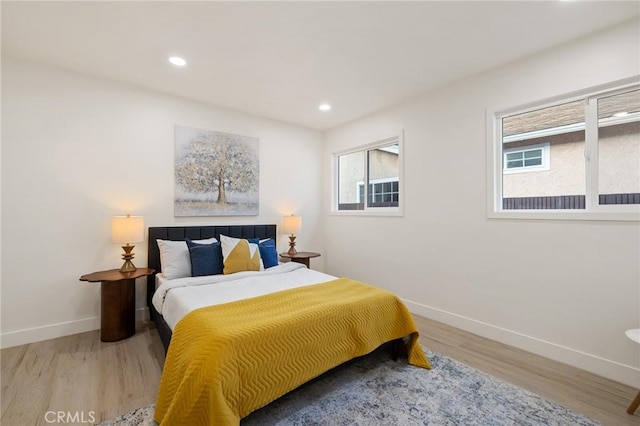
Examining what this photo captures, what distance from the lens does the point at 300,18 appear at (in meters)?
2.05

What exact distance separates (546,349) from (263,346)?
2.45 metres

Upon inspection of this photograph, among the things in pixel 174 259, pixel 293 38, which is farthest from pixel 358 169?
pixel 174 259

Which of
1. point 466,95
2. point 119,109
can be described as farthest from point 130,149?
point 466,95

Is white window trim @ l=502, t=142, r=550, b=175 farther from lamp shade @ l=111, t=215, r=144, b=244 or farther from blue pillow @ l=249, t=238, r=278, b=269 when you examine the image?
lamp shade @ l=111, t=215, r=144, b=244

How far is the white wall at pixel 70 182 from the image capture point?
8.50ft

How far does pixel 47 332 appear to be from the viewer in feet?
8.90

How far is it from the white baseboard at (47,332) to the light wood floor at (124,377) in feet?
0.27

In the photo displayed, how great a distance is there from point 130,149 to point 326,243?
10.1ft

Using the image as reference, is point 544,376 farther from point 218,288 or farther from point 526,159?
point 218,288

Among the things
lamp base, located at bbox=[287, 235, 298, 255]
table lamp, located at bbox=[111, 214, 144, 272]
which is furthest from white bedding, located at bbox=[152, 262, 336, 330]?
lamp base, located at bbox=[287, 235, 298, 255]

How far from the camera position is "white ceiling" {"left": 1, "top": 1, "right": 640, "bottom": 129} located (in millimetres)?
1959

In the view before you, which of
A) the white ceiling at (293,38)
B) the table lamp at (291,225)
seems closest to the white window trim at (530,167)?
the white ceiling at (293,38)

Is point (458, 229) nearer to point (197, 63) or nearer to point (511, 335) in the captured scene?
point (511, 335)

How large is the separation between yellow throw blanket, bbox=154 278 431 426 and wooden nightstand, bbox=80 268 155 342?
52.0 inches
